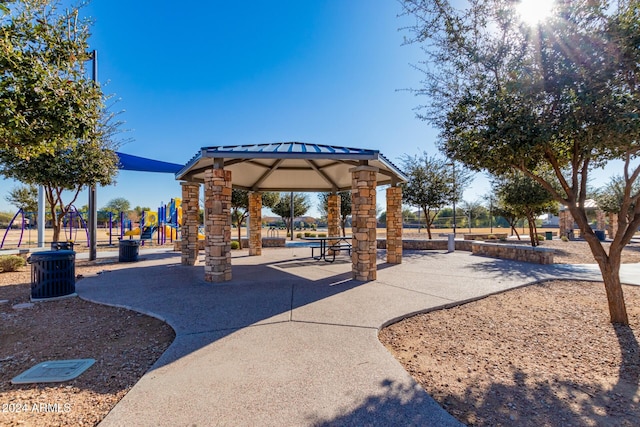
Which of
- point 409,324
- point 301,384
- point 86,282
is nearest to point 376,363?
point 301,384

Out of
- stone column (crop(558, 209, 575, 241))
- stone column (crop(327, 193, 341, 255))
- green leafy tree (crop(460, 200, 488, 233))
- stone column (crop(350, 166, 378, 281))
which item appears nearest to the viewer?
stone column (crop(350, 166, 378, 281))

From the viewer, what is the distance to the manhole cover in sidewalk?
2783mm

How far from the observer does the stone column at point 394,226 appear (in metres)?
10.3

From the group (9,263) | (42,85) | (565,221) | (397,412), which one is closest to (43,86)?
(42,85)

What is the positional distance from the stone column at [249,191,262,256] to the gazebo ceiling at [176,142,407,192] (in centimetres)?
51

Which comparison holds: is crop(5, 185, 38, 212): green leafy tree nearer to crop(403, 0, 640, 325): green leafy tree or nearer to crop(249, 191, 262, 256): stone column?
crop(249, 191, 262, 256): stone column

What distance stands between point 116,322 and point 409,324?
4.53m

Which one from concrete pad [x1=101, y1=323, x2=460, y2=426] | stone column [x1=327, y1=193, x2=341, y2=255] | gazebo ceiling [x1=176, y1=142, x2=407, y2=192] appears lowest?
concrete pad [x1=101, y1=323, x2=460, y2=426]

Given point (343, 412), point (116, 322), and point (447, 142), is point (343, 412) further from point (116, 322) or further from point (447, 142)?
point (447, 142)

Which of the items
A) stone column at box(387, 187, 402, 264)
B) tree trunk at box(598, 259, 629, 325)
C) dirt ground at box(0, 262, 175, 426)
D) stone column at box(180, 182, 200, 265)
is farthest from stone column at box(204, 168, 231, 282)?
tree trunk at box(598, 259, 629, 325)

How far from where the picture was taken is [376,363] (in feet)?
10.1

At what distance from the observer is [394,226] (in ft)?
33.6

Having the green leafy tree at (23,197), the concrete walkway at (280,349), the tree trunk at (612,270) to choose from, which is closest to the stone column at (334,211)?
the concrete walkway at (280,349)

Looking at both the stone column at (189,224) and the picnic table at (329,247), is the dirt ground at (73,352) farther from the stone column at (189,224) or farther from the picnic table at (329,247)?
the picnic table at (329,247)
